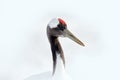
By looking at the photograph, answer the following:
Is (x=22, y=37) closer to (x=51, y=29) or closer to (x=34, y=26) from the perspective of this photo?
(x=34, y=26)

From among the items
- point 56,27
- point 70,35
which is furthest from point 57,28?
point 70,35

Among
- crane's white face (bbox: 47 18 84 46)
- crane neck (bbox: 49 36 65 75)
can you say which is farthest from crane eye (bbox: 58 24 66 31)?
crane neck (bbox: 49 36 65 75)

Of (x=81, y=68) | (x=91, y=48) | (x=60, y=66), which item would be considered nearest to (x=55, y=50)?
(x=60, y=66)

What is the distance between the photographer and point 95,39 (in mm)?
Answer: 6520

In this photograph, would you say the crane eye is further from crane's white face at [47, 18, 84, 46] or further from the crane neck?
the crane neck

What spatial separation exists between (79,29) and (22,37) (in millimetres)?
619

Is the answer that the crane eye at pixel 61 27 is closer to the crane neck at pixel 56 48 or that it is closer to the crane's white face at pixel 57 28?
the crane's white face at pixel 57 28

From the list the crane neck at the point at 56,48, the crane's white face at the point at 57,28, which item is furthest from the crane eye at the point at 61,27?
the crane neck at the point at 56,48

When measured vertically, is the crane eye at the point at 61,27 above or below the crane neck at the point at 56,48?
above

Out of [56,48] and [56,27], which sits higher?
[56,27]

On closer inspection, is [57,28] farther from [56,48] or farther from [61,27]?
[56,48]

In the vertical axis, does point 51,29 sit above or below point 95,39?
below

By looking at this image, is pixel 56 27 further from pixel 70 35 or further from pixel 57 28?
pixel 70 35

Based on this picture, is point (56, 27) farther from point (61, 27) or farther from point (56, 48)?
point (56, 48)
